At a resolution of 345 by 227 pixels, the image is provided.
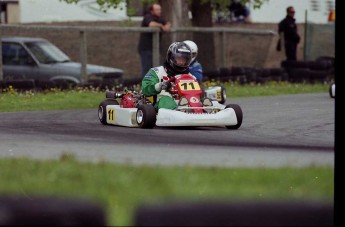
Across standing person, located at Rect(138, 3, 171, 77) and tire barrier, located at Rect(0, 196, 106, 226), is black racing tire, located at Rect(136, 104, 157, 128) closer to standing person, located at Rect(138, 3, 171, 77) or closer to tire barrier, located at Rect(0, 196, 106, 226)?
standing person, located at Rect(138, 3, 171, 77)

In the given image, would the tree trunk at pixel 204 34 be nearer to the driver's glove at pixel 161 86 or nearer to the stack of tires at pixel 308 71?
the stack of tires at pixel 308 71

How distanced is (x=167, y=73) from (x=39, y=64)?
13.4 feet

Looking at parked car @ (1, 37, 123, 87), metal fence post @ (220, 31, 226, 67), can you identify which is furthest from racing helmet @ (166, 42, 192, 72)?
metal fence post @ (220, 31, 226, 67)

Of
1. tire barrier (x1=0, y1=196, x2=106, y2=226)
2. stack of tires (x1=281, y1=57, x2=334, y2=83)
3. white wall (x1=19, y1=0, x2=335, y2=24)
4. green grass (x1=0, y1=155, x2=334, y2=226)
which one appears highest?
white wall (x1=19, y1=0, x2=335, y2=24)

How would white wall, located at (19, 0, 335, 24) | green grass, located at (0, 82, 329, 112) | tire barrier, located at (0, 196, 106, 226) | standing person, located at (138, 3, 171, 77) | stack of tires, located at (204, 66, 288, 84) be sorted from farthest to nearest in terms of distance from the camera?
stack of tires, located at (204, 66, 288, 84) → standing person, located at (138, 3, 171, 77) → green grass, located at (0, 82, 329, 112) → white wall, located at (19, 0, 335, 24) → tire barrier, located at (0, 196, 106, 226)

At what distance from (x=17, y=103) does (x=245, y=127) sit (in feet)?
6.99

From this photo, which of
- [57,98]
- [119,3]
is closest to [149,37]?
[57,98]

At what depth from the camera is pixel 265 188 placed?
2531 mm

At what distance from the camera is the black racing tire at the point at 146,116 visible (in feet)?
24.1

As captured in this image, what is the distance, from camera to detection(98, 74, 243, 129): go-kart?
7.33 metres

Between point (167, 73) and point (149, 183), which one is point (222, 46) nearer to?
point (167, 73)

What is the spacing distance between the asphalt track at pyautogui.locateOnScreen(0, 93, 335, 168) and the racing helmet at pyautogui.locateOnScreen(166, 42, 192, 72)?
0.45 m

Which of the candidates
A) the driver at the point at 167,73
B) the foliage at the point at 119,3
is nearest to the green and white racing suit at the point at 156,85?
the driver at the point at 167,73
